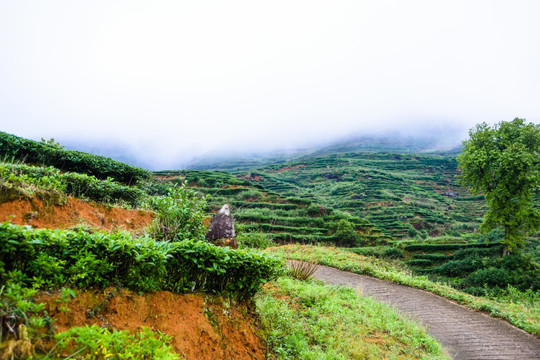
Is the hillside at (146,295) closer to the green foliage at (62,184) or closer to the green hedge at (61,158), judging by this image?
the green foliage at (62,184)

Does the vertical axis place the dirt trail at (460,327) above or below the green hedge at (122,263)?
below

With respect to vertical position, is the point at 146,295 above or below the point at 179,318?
above

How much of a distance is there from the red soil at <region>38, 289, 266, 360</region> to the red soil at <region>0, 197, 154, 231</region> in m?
2.64

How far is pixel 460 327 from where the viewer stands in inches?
319

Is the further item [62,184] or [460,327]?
[460,327]

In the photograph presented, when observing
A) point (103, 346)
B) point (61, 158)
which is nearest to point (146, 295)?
point (103, 346)

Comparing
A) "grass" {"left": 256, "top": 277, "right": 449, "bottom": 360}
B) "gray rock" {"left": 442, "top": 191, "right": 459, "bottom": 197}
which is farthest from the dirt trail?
"gray rock" {"left": 442, "top": 191, "right": 459, "bottom": 197}

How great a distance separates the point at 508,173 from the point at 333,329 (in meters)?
20.4

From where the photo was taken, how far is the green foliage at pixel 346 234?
30.5m

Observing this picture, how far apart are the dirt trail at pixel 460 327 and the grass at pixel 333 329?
126 cm

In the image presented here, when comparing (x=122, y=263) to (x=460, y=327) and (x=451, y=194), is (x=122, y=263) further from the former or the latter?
(x=451, y=194)

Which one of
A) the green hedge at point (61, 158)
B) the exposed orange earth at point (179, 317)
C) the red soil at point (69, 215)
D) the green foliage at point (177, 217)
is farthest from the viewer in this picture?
the green hedge at point (61, 158)

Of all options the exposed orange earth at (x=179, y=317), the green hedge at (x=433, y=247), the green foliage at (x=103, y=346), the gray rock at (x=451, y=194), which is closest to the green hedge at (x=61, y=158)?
the exposed orange earth at (x=179, y=317)

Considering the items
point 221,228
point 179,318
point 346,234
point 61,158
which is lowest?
point 346,234
